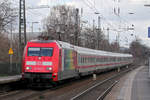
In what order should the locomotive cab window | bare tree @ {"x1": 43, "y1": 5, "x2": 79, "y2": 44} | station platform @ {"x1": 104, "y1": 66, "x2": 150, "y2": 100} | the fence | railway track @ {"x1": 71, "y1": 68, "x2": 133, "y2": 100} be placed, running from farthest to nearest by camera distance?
bare tree @ {"x1": 43, "y1": 5, "x2": 79, "y2": 44}
the fence
the locomotive cab window
station platform @ {"x1": 104, "y1": 66, "x2": 150, "y2": 100}
railway track @ {"x1": 71, "y1": 68, "x2": 133, "y2": 100}

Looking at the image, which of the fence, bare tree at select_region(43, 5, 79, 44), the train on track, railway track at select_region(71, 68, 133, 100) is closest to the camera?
railway track at select_region(71, 68, 133, 100)

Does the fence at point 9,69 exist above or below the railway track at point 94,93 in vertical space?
above

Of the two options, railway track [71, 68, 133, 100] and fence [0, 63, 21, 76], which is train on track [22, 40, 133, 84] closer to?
railway track [71, 68, 133, 100]

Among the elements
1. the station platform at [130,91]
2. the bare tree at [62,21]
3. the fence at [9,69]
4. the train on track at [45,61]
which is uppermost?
the bare tree at [62,21]

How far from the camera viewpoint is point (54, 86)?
781 inches

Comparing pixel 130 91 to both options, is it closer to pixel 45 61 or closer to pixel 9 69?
pixel 45 61

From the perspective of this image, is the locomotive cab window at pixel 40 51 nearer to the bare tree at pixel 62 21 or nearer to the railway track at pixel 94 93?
the railway track at pixel 94 93

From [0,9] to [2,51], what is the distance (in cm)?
1284

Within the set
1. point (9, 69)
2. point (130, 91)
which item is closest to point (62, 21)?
point (9, 69)

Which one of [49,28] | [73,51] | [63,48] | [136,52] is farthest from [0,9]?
[136,52]

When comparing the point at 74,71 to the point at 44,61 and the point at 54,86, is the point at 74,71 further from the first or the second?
the point at 44,61

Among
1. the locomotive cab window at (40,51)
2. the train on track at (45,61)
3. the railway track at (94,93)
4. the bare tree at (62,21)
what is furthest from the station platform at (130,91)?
the bare tree at (62,21)

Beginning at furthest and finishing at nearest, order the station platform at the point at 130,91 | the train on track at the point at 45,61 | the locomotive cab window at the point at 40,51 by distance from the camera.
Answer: the locomotive cab window at the point at 40,51 → the train on track at the point at 45,61 → the station platform at the point at 130,91

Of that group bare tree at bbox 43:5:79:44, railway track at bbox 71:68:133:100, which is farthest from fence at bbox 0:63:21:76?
bare tree at bbox 43:5:79:44
